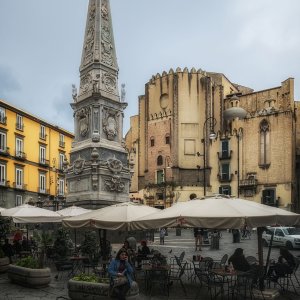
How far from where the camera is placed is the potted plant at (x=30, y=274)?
34.4 feet

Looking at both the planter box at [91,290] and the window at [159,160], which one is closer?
the planter box at [91,290]

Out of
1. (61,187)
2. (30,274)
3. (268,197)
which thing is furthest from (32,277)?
(61,187)

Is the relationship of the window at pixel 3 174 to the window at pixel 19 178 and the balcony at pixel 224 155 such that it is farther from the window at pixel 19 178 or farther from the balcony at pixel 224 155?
the balcony at pixel 224 155

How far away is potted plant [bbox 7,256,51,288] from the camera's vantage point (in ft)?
34.4

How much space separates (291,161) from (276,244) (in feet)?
81.5

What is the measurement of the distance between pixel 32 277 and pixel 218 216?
5.20 metres

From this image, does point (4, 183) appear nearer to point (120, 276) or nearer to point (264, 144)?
point (264, 144)

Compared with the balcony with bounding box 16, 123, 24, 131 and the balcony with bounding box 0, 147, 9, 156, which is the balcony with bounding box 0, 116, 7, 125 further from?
the balcony with bounding box 0, 147, 9, 156

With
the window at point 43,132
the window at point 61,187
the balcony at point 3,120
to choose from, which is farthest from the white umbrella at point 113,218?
the window at point 61,187

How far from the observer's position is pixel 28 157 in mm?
47156

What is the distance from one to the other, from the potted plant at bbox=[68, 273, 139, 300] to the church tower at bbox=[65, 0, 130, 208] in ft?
41.9

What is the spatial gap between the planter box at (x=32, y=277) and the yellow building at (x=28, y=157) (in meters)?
29.4

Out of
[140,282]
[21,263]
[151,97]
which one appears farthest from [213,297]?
[151,97]

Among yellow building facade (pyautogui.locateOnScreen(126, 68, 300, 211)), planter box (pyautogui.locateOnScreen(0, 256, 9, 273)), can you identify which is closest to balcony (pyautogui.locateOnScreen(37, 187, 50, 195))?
yellow building facade (pyautogui.locateOnScreen(126, 68, 300, 211))
